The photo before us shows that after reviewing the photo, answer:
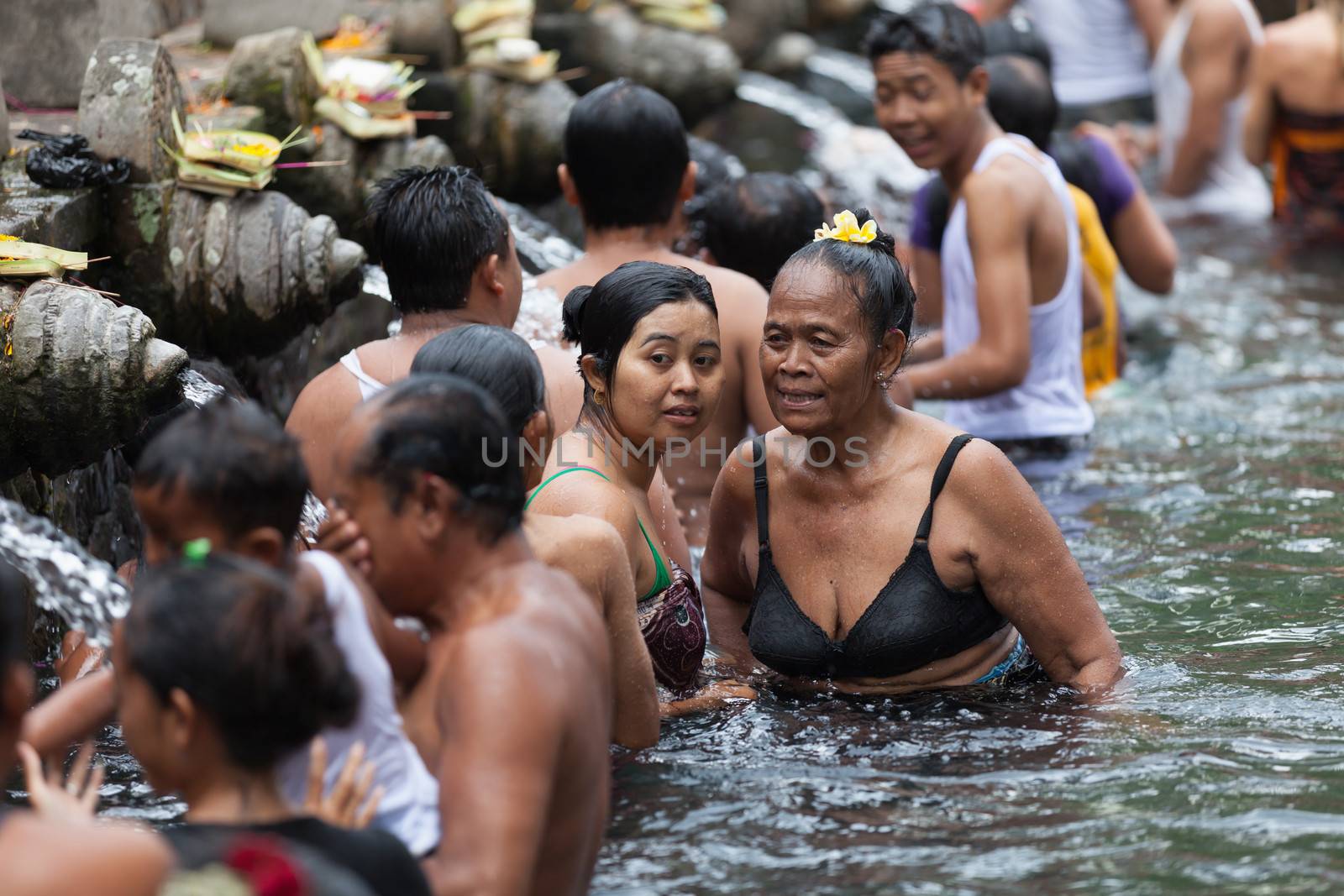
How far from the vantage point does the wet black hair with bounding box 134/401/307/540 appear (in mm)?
2779

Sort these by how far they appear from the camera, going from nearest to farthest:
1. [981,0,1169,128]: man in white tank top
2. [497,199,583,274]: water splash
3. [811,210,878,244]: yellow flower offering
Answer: [811,210,878,244]: yellow flower offering < [497,199,583,274]: water splash < [981,0,1169,128]: man in white tank top

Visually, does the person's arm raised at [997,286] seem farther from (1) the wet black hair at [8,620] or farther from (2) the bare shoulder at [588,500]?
(1) the wet black hair at [8,620]

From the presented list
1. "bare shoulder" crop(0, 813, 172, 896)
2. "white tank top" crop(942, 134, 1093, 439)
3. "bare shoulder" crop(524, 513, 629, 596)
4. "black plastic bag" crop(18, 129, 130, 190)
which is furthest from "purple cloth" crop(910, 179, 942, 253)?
"bare shoulder" crop(0, 813, 172, 896)

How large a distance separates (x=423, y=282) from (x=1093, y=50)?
302 inches

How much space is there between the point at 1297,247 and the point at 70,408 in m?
8.27

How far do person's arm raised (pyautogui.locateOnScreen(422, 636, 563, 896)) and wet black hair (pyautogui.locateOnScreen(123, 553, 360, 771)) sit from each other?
0.79ft

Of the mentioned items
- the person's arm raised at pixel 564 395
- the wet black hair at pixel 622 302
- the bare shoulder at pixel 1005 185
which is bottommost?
the person's arm raised at pixel 564 395

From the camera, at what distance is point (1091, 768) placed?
3.95 meters

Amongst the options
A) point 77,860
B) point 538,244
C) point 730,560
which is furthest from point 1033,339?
point 77,860

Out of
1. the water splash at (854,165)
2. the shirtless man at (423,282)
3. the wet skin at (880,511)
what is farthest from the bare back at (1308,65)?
the shirtless man at (423,282)

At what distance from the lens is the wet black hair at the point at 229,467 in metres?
2.78

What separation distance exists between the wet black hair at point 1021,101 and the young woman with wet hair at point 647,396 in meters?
3.25

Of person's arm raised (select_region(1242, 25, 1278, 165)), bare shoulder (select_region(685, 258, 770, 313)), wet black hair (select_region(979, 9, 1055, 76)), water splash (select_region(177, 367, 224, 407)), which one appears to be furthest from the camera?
person's arm raised (select_region(1242, 25, 1278, 165))

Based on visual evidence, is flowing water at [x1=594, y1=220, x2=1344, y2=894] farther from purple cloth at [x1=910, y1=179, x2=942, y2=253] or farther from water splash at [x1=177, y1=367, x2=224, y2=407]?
water splash at [x1=177, y1=367, x2=224, y2=407]
